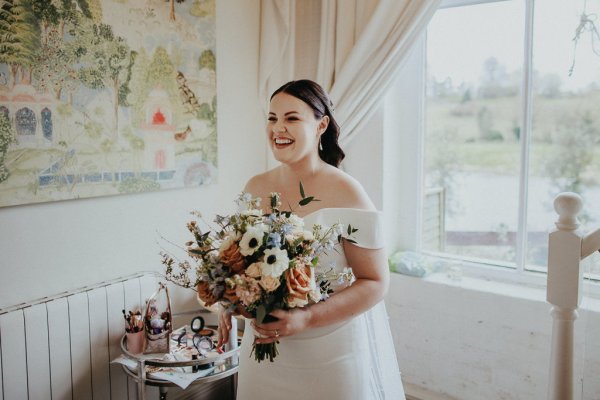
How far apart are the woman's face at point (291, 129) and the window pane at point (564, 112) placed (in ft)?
4.85

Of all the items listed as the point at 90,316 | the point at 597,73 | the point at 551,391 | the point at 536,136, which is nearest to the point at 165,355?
the point at 90,316

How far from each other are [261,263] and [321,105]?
2.17ft

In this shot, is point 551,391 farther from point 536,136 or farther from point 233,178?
point 233,178

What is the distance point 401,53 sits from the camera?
8.33 ft

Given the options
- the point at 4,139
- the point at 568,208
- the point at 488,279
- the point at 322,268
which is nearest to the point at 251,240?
the point at 322,268

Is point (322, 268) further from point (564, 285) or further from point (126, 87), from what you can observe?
point (126, 87)

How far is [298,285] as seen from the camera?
4.07ft

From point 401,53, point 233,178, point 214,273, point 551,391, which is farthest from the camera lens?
point 233,178

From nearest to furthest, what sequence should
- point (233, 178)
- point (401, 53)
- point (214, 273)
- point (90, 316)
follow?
1. point (214, 273)
2. point (90, 316)
3. point (401, 53)
4. point (233, 178)

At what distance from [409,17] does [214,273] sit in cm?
178

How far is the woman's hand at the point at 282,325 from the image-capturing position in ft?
4.25

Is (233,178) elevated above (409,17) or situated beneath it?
situated beneath

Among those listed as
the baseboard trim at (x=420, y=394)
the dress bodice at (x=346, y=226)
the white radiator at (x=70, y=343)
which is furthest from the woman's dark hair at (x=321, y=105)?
the baseboard trim at (x=420, y=394)

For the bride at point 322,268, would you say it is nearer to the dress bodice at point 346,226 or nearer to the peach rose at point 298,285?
the dress bodice at point 346,226
